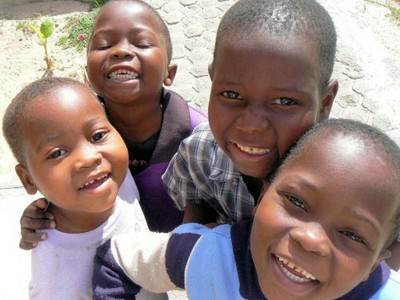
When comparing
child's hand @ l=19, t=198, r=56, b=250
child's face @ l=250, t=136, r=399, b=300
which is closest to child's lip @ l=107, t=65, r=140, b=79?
child's hand @ l=19, t=198, r=56, b=250

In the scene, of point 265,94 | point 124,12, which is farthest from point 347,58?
point 265,94

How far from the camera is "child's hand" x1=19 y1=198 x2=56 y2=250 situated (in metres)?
1.64

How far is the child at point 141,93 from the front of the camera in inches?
76.3

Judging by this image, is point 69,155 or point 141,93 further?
point 141,93

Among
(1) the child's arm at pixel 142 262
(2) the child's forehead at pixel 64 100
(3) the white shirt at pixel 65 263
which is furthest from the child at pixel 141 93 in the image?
(1) the child's arm at pixel 142 262

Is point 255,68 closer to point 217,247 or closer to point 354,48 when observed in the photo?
point 217,247

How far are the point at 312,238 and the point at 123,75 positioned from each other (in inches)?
43.1

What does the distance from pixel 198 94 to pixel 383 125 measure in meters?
1.60

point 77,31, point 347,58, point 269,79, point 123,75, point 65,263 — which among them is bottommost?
point 77,31

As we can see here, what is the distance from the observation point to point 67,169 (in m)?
1.56

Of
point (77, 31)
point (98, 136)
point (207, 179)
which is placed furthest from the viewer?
point (77, 31)

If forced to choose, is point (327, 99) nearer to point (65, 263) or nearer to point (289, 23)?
point (289, 23)

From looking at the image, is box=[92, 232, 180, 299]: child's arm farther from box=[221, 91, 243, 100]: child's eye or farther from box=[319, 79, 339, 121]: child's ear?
box=[319, 79, 339, 121]: child's ear

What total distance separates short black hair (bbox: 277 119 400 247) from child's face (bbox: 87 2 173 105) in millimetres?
824
